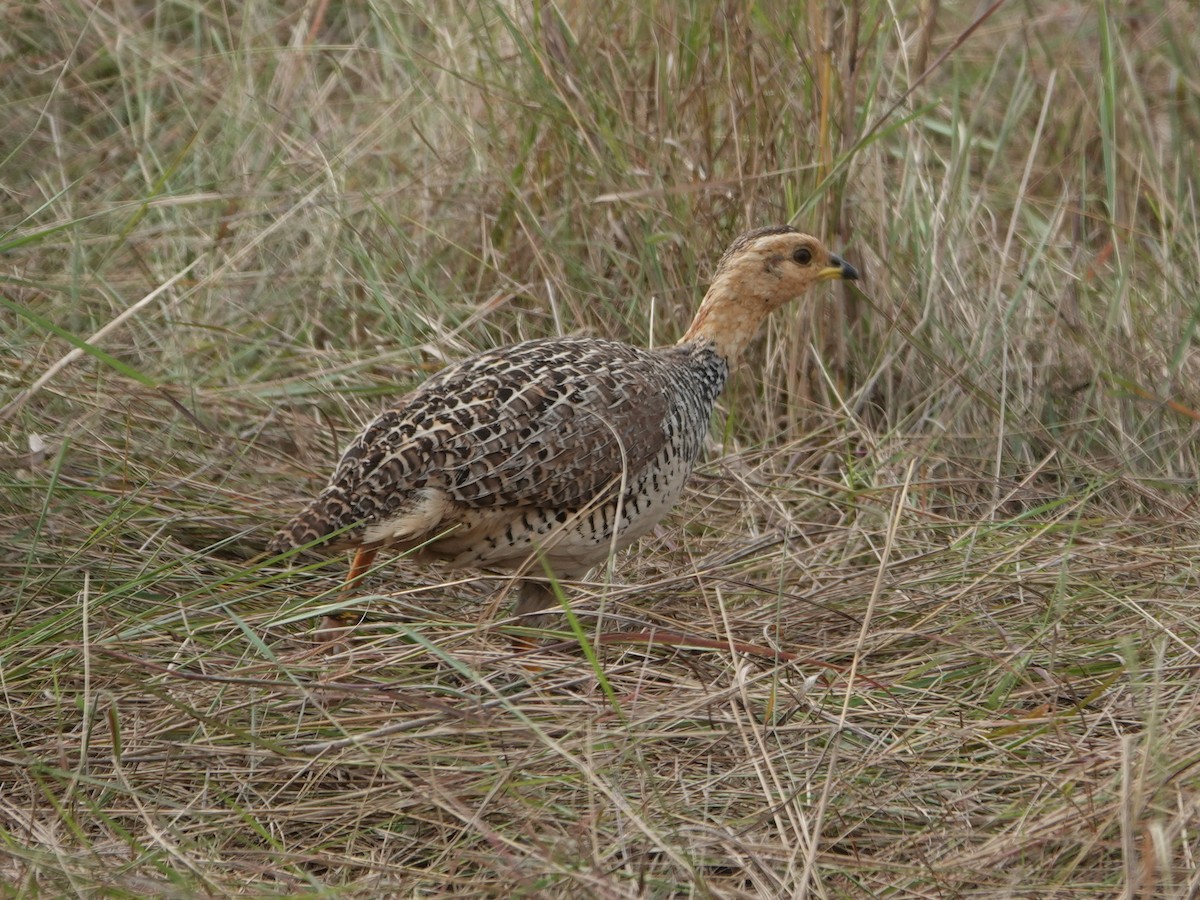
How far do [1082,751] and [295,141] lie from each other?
13.2 feet

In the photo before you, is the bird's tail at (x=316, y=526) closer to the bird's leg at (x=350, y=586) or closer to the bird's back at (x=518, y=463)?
the bird's back at (x=518, y=463)

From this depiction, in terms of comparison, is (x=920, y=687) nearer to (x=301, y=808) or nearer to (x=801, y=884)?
(x=801, y=884)

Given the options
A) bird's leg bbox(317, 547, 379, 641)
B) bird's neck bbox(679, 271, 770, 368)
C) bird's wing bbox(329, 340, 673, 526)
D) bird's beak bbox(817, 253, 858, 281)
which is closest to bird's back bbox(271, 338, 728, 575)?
bird's wing bbox(329, 340, 673, 526)

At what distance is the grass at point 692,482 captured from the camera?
3.24 meters

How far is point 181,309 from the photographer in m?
5.69

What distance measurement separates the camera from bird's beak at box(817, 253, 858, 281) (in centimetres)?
490

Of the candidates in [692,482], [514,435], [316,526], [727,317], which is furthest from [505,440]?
[692,482]

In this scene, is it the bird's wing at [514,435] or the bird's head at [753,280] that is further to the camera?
the bird's head at [753,280]

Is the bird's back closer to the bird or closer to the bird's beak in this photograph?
the bird

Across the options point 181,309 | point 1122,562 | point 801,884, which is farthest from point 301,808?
point 181,309

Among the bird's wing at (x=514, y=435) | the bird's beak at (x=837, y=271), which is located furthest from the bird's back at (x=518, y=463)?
the bird's beak at (x=837, y=271)

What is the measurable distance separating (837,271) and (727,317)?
1.24 ft

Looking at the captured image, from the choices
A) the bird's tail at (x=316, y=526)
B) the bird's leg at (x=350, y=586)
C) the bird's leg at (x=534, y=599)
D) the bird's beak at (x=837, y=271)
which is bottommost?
the bird's leg at (x=534, y=599)

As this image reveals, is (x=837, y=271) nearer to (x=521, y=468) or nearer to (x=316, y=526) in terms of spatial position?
(x=521, y=468)
